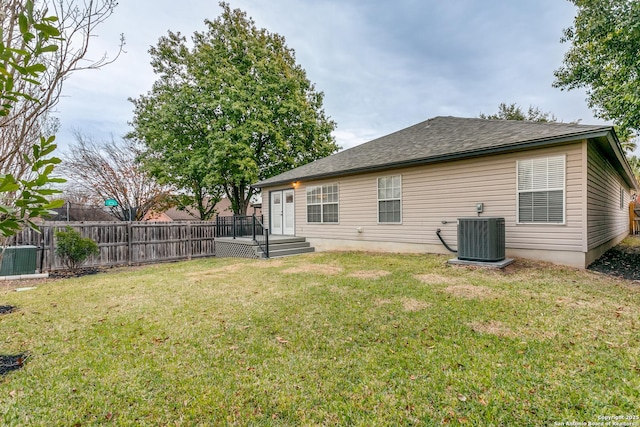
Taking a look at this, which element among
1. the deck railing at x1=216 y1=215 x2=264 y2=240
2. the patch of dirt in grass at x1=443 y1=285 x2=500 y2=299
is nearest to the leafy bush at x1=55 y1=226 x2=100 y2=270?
the deck railing at x1=216 y1=215 x2=264 y2=240

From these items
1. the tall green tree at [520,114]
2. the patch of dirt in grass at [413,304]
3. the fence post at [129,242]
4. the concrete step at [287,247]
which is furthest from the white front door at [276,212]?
the tall green tree at [520,114]

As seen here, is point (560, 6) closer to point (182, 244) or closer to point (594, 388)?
point (594, 388)

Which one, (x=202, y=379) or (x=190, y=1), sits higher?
(x=190, y=1)

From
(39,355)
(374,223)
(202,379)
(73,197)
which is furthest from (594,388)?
(73,197)

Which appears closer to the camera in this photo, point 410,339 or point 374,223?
point 410,339

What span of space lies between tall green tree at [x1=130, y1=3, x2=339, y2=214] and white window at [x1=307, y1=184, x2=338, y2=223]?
5.02 meters

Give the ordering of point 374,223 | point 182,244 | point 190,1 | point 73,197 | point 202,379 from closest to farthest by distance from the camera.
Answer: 1. point 202,379
2. point 190,1
3. point 374,223
4. point 182,244
5. point 73,197

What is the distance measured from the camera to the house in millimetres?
6426

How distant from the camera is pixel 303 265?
787 centimetres

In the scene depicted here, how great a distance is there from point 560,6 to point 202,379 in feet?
52.4

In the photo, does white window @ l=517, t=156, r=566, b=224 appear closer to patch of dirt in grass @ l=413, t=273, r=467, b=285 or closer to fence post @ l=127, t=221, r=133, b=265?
patch of dirt in grass @ l=413, t=273, r=467, b=285

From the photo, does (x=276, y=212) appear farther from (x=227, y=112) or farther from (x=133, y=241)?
(x=227, y=112)

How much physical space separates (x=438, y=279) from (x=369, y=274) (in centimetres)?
138

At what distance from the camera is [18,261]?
732 cm
